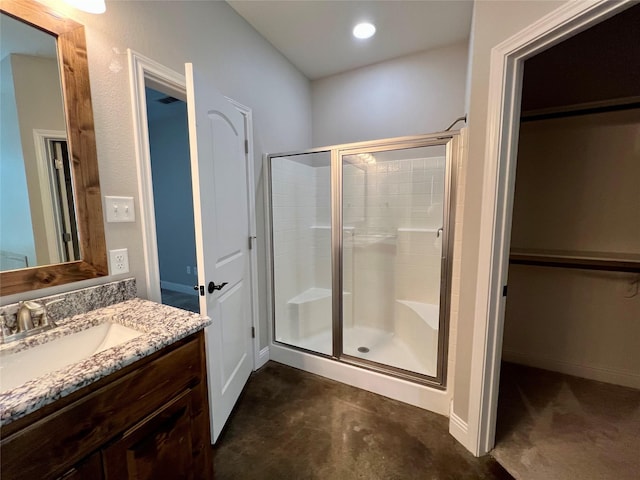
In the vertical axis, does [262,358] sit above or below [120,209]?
below

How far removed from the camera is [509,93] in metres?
1.24

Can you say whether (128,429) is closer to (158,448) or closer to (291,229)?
(158,448)

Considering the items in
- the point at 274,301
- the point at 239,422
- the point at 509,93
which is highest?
the point at 509,93

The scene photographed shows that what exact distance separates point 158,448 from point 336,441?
100 cm

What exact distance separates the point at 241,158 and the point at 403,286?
6.14 ft

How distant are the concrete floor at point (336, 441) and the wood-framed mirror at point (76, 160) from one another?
121cm

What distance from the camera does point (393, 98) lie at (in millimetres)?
2568

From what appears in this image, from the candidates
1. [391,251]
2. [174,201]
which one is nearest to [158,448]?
[391,251]

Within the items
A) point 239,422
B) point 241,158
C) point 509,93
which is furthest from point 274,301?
point 509,93

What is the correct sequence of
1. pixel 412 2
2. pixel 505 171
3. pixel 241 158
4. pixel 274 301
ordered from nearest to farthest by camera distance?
1. pixel 505 171
2. pixel 412 2
3. pixel 241 158
4. pixel 274 301

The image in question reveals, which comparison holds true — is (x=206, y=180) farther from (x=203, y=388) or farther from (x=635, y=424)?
(x=635, y=424)

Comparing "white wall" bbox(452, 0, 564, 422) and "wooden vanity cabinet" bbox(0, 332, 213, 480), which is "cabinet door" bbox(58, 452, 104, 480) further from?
"white wall" bbox(452, 0, 564, 422)

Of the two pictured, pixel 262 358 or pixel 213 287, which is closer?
pixel 213 287

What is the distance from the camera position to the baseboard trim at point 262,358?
7.55ft
